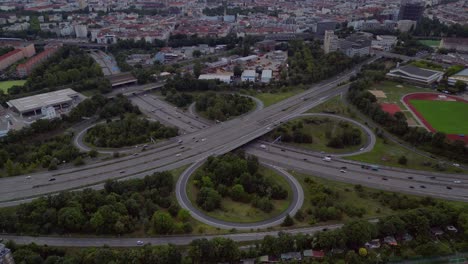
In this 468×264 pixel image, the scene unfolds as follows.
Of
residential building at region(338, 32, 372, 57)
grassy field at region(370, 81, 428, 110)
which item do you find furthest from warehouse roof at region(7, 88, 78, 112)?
residential building at region(338, 32, 372, 57)

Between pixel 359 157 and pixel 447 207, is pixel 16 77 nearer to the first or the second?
pixel 359 157

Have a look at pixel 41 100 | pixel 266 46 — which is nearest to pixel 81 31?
pixel 41 100

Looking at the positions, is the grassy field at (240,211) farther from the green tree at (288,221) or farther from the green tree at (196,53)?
the green tree at (196,53)

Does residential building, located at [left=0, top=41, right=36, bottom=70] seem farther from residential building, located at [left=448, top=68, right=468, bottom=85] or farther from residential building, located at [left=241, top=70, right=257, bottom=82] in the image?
residential building, located at [left=448, top=68, right=468, bottom=85]

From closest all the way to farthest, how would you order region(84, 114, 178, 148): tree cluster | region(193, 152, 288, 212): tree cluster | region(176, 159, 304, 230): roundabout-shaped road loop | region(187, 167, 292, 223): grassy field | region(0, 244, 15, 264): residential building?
region(0, 244, 15, 264): residential building < region(176, 159, 304, 230): roundabout-shaped road loop < region(187, 167, 292, 223): grassy field < region(193, 152, 288, 212): tree cluster < region(84, 114, 178, 148): tree cluster

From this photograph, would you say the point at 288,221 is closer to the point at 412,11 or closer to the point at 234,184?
the point at 234,184
